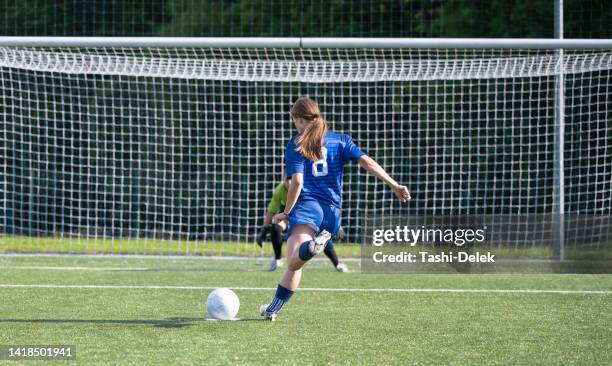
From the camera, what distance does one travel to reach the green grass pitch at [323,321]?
5648 millimetres

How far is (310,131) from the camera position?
670cm

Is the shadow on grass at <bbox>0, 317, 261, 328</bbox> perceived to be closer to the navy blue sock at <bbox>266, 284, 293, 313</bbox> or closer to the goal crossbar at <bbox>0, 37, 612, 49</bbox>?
the navy blue sock at <bbox>266, 284, 293, 313</bbox>

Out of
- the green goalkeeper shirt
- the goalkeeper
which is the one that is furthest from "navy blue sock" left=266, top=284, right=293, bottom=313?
the green goalkeeper shirt

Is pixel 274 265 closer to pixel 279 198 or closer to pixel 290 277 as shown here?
pixel 279 198

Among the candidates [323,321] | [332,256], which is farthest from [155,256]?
[323,321]

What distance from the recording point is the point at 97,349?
18.8 ft

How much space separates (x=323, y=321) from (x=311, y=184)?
1082mm

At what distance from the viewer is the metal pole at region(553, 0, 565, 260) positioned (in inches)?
A: 526

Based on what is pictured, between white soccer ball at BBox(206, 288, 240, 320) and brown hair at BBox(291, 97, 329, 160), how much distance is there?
1273mm

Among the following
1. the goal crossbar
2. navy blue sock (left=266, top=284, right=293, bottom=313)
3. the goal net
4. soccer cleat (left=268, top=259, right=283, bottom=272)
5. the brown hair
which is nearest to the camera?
the brown hair

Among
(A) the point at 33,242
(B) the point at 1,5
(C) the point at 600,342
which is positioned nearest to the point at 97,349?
(C) the point at 600,342

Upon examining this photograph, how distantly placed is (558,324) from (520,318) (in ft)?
1.30

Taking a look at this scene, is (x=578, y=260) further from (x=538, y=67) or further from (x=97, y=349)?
(x=97, y=349)

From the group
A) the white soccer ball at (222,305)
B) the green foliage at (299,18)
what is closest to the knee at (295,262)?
the white soccer ball at (222,305)
